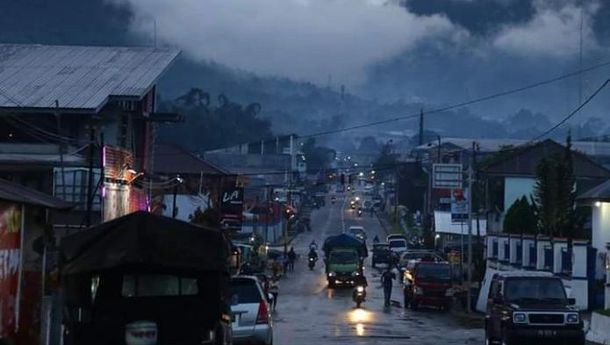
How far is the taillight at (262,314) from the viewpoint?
2406 cm

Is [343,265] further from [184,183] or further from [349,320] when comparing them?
[349,320]

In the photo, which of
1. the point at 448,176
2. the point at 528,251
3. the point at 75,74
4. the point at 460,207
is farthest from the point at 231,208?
the point at 528,251

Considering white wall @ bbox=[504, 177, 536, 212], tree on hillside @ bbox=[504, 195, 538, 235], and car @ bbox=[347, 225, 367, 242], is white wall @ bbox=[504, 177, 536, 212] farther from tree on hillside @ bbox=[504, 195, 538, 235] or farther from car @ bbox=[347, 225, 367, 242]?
tree on hillside @ bbox=[504, 195, 538, 235]

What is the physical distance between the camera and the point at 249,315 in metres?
24.0

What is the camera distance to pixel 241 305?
24078mm

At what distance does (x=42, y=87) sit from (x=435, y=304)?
17511 millimetres

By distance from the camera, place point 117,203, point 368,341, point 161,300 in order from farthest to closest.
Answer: point 117,203 < point 368,341 < point 161,300

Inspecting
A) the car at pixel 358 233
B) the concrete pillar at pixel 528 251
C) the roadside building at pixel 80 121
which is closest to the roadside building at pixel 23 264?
the roadside building at pixel 80 121

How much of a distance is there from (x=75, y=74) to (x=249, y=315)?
81.1 feet

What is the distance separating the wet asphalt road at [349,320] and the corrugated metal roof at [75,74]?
10.2 meters

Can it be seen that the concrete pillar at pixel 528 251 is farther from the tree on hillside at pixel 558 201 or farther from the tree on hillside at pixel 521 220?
the tree on hillside at pixel 521 220

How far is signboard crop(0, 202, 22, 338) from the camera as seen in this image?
18.7 m

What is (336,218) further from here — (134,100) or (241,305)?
(241,305)

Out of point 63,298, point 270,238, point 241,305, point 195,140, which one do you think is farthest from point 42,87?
point 195,140
